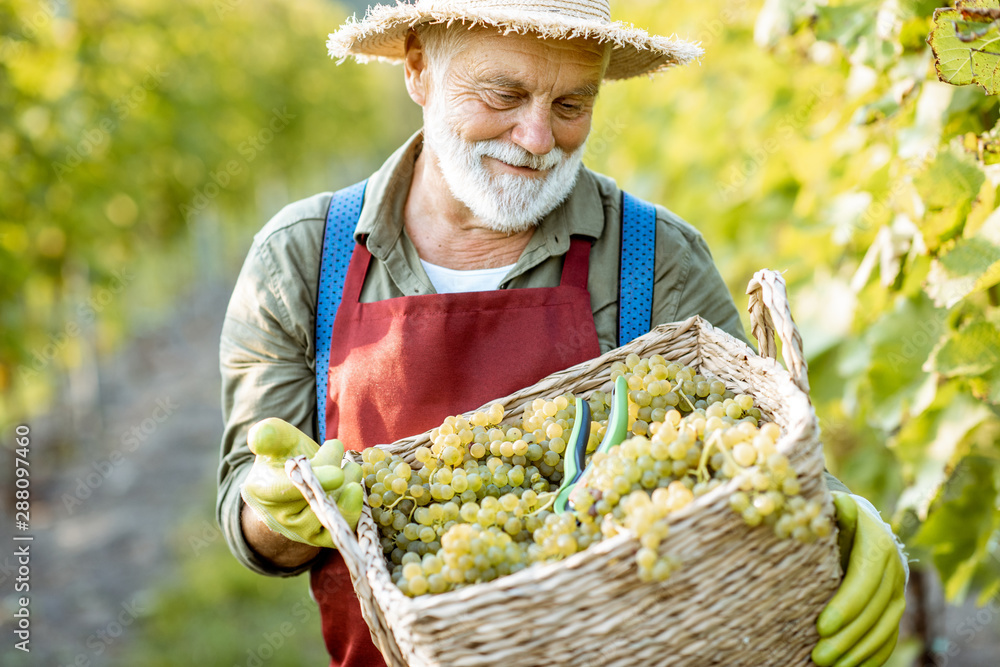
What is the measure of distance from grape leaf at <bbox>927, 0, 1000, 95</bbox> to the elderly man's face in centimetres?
65

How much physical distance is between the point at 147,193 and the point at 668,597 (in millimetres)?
6915

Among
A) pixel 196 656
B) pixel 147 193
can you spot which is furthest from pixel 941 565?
pixel 147 193

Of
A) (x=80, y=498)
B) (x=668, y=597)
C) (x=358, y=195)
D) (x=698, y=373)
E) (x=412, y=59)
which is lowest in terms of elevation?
(x=80, y=498)

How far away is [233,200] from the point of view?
32.7 ft

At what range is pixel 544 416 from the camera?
151 centimetres

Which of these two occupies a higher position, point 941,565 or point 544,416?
point 544,416

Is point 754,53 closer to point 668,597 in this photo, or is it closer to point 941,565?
point 941,565

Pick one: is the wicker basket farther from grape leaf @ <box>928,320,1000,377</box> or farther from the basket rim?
grape leaf @ <box>928,320,1000,377</box>

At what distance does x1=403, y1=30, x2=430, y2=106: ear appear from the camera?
6.30 ft
